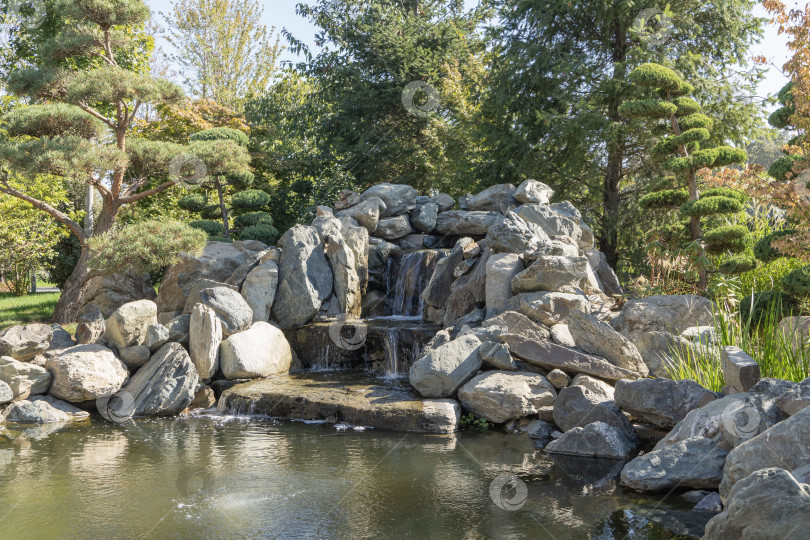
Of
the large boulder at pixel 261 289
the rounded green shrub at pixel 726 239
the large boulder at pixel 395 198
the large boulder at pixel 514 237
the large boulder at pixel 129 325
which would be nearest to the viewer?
the rounded green shrub at pixel 726 239

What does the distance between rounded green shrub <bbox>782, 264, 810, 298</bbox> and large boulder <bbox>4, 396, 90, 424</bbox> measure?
809 cm

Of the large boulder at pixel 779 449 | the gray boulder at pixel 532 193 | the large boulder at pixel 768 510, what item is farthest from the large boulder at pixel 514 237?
the large boulder at pixel 768 510

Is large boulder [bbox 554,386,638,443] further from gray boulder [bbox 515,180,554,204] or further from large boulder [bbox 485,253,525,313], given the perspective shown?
gray boulder [bbox 515,180,554,204]

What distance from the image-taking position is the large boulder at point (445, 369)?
23.9 feet

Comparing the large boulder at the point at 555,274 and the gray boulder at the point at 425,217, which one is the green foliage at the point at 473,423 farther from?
the gray boulder at the point at 425,217

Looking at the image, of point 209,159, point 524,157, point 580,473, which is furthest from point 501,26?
point 580,473

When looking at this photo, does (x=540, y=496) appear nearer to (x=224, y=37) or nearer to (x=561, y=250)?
(x=561, y=250)

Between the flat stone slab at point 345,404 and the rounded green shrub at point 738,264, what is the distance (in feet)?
12.5

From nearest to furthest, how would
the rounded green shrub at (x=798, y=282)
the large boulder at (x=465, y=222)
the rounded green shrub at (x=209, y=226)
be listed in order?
the rounded green shrub at (x=798, y=282) < the large boulder at (x=465, y=222) < the rounded green shrub at (x=209, y=226)

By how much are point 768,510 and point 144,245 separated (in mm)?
8822

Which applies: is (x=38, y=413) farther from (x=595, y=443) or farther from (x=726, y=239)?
(x=726, y=239)

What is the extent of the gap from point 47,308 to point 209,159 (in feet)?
20.9

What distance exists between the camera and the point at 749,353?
5.86 metres

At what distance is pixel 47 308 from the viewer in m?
14.1
